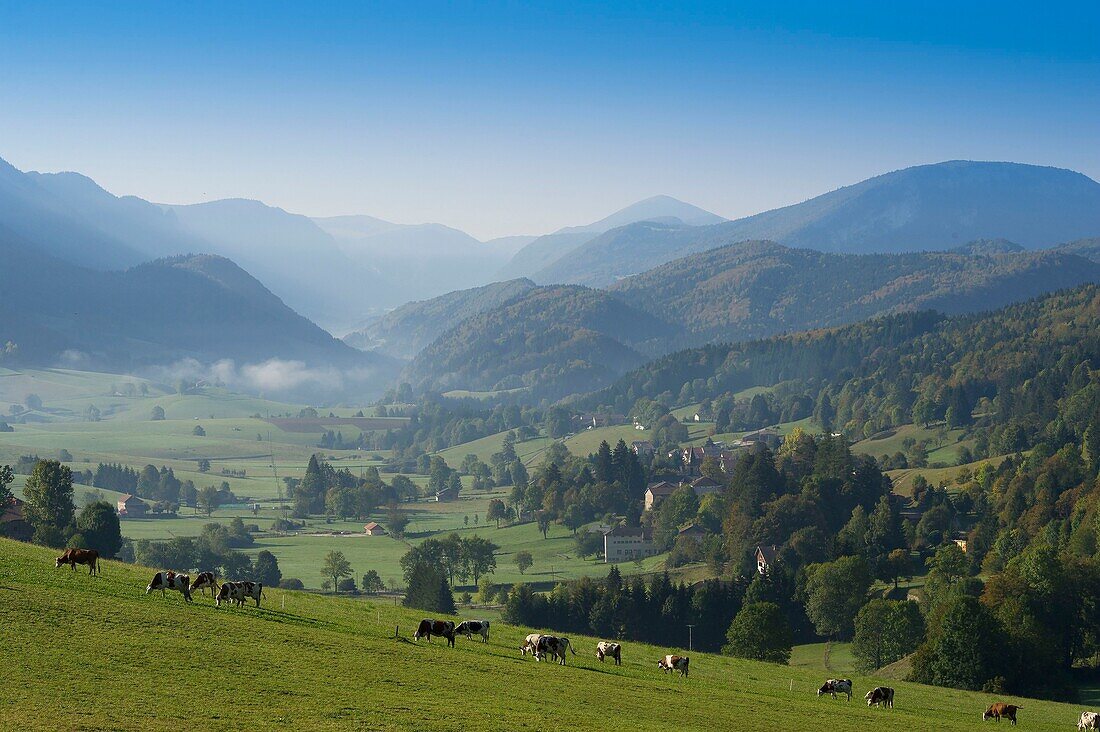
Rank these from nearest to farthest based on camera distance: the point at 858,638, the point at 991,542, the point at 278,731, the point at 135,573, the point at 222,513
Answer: the point at 278,731 < the point at 135,573 < the point at 858,638 < the point at 991,542 < the point at 222,513

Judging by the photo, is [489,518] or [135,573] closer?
[135,573]

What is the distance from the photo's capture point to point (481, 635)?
40.2m

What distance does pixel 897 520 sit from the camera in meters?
116

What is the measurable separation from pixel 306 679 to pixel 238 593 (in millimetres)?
9408

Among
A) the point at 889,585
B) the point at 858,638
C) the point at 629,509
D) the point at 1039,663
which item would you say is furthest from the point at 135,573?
the point at 629,509

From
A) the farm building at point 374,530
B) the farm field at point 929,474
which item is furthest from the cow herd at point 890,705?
the farm building at point 374,530

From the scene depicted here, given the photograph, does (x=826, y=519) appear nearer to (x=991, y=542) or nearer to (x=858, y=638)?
(x=991, y=542)

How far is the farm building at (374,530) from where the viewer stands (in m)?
146

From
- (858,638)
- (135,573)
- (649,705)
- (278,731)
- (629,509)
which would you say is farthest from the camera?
(629,509)

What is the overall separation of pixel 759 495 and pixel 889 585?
3139 centimetres

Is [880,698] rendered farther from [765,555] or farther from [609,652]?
[765,555]

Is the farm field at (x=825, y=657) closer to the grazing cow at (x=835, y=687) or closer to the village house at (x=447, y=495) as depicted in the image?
the grazing cow at (x=835, y=687)

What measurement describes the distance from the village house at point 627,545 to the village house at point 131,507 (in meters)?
65.8

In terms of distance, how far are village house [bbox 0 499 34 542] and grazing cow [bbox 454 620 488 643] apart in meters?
42.8
